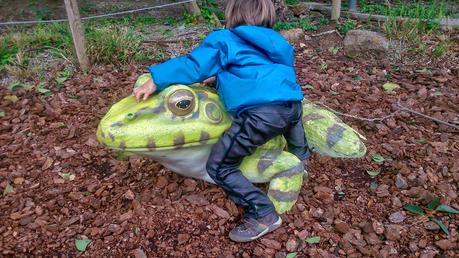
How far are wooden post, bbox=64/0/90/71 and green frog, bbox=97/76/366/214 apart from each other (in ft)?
6.27

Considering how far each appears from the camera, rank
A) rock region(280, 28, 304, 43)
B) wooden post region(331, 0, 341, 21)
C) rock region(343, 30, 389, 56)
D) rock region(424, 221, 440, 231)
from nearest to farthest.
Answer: rock region(424, 221, 440, 231) < rock region(343, 30, 389, 56) < rock region(280, 28, 304, 43) < wooden post region(331, 0, 341, 21)

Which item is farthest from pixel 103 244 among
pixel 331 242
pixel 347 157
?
pixel 347 157

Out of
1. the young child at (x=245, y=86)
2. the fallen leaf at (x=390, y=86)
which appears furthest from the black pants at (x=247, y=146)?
the fallen leaf at (x=390, y=86)

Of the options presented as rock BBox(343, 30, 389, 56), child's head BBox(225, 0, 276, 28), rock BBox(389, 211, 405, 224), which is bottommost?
rock BBox(389, 211, 405, 224)

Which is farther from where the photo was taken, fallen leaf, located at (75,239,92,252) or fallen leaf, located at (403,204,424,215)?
fallen leaf, located at (403,204,424,215)

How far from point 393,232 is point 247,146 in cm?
88

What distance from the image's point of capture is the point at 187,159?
2447 millimetres

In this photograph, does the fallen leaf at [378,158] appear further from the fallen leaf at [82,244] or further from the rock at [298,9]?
the rock at [298,9]

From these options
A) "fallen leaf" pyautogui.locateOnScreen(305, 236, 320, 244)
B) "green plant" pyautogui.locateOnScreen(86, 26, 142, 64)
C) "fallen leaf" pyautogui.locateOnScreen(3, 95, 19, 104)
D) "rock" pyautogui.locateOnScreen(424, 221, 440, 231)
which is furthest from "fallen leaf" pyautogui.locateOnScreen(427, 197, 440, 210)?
"fallen leaf" pyautogui.locateOnScreen(3, 95, 19, 104)

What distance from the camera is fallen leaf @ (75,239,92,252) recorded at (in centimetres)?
243

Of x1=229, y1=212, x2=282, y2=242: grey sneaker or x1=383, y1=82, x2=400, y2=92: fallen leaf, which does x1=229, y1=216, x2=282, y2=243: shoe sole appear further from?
x1=383, y1=82, x2=400, y2=92: fallen leaf

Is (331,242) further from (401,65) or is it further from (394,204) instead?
(401,65)

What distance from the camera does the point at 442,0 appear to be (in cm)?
618

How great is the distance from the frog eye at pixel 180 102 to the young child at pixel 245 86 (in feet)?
0.21
